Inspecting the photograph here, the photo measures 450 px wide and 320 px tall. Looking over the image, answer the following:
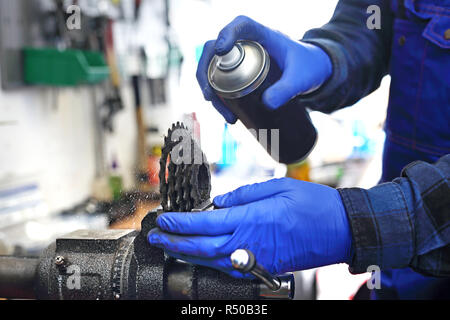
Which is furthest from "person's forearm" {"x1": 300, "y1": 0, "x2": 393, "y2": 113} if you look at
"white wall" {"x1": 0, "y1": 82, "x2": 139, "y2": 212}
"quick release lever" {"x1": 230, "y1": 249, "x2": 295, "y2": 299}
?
"white wall" {"x1": 0, "y1": 82, "x2": 139, "y2": 212}

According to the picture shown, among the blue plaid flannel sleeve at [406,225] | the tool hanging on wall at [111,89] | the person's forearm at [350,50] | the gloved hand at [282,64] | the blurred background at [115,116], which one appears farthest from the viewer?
the tool hanging on wall at [111,89]

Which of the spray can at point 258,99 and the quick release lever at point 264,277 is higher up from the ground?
the spray can at point 258,99

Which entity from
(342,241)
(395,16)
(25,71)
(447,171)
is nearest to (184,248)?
(342,241)

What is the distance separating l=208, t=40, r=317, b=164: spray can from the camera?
2.05ft

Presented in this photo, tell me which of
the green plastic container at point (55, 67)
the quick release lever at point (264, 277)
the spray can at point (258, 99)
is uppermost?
the green plastic container at point (55, 67)

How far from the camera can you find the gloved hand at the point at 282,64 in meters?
0.68

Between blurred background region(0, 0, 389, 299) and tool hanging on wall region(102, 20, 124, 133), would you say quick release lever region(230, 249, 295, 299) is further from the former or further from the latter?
tool hanging on wall region(102, 20, 124, 133)

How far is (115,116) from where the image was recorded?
6.26 feet

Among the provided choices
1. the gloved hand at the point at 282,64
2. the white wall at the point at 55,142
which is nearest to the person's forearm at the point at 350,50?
the gloved hand at the point at 282,64

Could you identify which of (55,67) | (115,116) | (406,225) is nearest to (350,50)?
(406,225)

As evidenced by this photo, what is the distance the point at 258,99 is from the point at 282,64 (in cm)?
12

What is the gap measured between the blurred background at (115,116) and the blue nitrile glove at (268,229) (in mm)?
199

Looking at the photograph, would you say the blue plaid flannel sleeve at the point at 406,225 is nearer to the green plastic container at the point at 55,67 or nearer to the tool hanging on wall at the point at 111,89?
the green plastic container at the point at 55,67

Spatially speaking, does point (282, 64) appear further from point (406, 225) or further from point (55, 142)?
point (55, 142)
